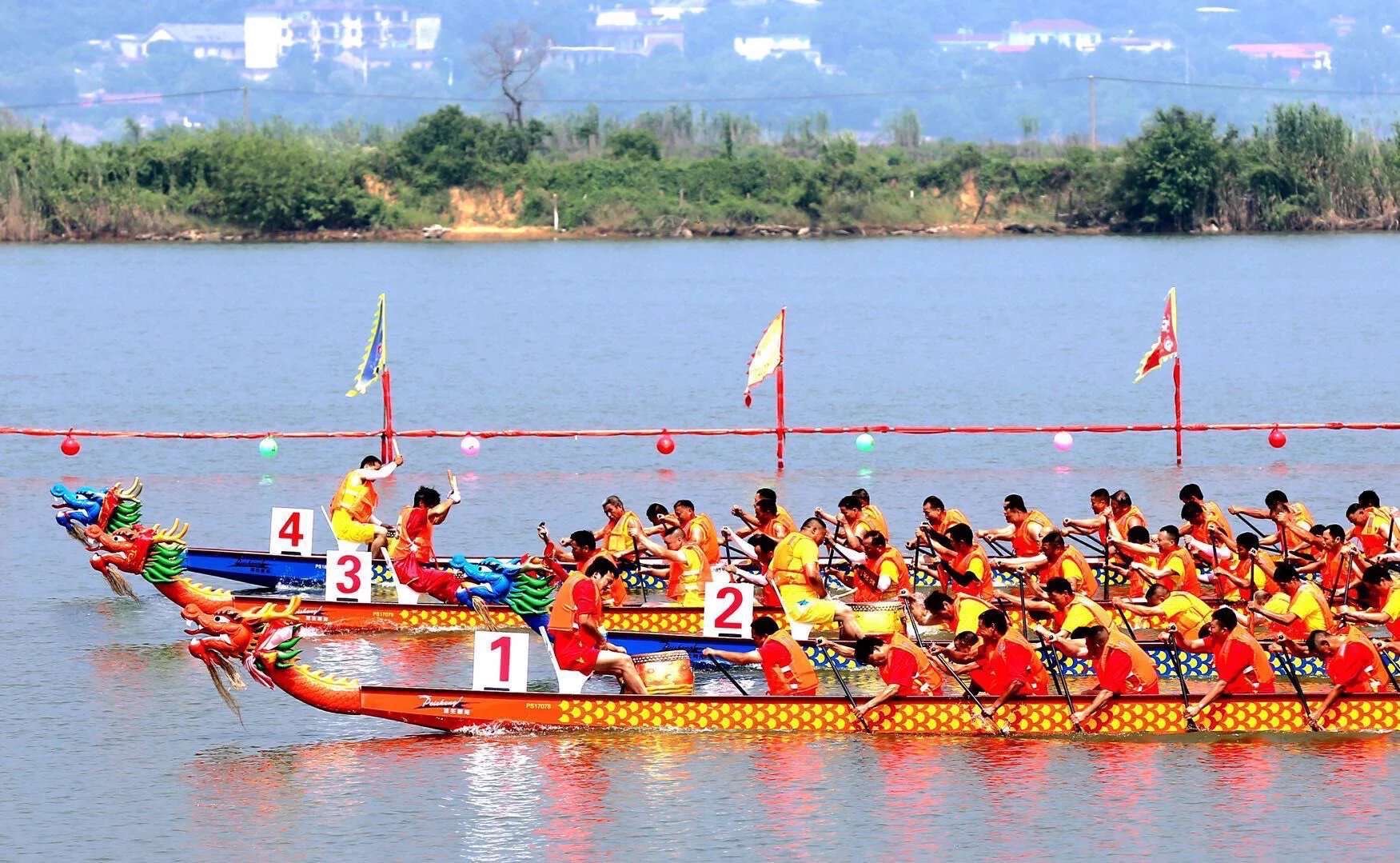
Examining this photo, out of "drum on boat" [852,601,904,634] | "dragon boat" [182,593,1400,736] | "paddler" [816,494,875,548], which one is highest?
"paddler" [816,494,875,548]

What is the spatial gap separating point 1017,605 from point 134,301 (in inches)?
2123

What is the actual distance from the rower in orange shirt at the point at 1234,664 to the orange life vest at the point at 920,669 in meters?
2.05

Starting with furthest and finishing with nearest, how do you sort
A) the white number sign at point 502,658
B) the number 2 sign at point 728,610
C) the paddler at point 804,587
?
1. the paddler at point 804,587
2. the number 2 sign at point 728,610
3. the white number sign at point 502,658

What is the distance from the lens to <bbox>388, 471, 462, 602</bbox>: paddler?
930 inches

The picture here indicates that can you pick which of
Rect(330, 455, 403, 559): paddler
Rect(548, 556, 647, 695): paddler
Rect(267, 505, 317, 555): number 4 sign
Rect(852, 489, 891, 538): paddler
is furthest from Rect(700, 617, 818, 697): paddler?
Rect(267, 505, 317, 555): number 4 sign

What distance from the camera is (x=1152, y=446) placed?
128ft

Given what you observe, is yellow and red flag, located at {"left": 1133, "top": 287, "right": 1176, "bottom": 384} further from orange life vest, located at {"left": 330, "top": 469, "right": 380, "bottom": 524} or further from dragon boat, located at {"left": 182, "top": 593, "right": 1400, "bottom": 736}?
dragon boat, located at {"left": 182, "top": 593, "right": 1400, "bottom": 736}

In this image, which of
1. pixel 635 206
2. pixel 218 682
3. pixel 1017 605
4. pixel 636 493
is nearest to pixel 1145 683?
pixel 1017 605

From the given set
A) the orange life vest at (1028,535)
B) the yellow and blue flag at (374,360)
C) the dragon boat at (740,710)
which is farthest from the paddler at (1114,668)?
the yellow and blue flag at (374,360)

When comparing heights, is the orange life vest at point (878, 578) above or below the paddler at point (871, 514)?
below

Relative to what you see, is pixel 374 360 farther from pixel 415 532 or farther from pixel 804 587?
pixel 804 587

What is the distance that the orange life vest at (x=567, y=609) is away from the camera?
774 inches

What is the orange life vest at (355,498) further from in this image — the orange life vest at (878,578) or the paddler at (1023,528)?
the paddler at (1023,528)

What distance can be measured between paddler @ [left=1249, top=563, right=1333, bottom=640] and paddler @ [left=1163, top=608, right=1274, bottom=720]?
1079 mm
